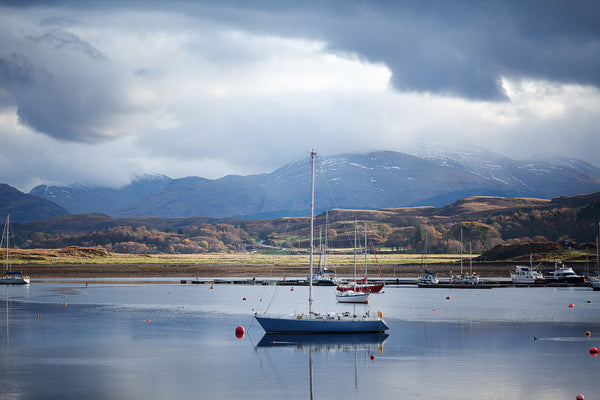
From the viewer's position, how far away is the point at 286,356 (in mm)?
40344

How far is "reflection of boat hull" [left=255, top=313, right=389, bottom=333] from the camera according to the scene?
4625 centimetres

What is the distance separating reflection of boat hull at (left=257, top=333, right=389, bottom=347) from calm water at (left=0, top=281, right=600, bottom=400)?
0.43 ft

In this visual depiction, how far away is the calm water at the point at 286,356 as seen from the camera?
103 feet

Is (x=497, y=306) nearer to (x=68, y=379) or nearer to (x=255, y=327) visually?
(x=255, y=327)

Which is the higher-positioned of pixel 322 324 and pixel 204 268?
pixel 322 324

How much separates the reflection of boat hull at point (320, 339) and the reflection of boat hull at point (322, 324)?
0.48 m

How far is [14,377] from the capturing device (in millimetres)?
33438

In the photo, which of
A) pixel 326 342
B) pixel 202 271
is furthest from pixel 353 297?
pixel 202 271

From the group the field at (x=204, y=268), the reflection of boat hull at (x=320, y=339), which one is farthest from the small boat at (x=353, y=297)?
the field at (x=204, y=268)

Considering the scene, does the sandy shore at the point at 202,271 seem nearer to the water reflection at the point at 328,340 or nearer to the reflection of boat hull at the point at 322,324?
the water reflection at the point at 328,340

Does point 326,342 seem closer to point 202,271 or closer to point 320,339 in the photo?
point 320,339

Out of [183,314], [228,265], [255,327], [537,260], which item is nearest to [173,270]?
[228,265]

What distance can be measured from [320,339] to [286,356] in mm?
6596

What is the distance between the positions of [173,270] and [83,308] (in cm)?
9653
